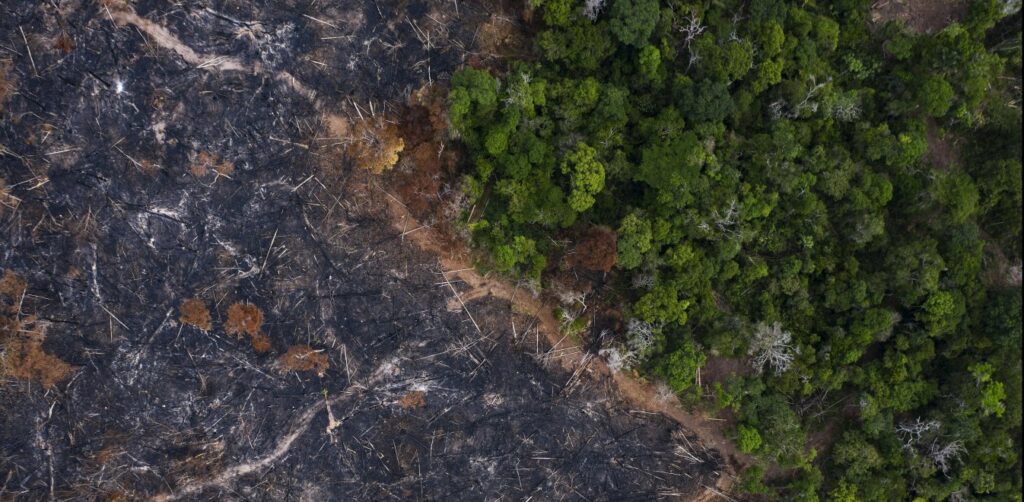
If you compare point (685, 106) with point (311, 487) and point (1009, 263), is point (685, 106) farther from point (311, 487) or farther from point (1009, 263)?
point (311, 487)

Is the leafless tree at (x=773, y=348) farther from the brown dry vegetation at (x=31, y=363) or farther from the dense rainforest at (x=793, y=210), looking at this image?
the brown dry vegetation at (x=31, y=363)

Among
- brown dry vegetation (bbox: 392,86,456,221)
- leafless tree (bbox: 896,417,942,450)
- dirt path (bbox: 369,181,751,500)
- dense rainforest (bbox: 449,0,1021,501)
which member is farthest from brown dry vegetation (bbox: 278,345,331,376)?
leafless tree (bbox: 896,417,942,450)

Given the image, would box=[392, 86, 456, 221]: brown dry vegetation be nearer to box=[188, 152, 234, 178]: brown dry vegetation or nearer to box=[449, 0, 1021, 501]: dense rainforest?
box=[449, 0, 1021, 501]: dense rainforest

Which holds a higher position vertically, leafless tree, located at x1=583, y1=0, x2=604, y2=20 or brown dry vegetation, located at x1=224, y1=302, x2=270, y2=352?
leafless tree, located at x1=583, y1=0, x2=604, y2=20

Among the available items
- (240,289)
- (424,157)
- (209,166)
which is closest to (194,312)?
(240,289)

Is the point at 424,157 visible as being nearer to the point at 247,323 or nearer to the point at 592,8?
the point at 592,8

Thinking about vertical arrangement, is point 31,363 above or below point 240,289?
below
